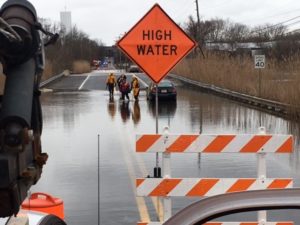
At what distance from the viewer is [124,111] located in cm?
2981

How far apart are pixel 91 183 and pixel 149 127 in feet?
35.7

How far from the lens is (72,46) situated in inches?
4616

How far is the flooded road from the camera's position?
869 centimetres

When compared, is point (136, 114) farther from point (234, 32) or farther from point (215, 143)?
point (234, 32)

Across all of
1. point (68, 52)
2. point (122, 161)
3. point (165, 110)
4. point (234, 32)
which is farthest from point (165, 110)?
point (234, 32)

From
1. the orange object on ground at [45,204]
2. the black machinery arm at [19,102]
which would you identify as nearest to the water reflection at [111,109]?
the orange object on ground at [45,204]

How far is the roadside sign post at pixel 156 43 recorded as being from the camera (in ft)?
28.1

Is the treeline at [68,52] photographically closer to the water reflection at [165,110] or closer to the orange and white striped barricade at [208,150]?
the water reflection at [165,110]

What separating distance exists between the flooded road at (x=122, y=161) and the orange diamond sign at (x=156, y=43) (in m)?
2.14

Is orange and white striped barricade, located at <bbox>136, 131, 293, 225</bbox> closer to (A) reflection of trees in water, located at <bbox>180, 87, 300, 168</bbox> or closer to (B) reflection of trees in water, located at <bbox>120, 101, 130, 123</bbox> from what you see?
(A) reflection of trees in water, located at <bbox>180, 87, 300, 168</bbox>

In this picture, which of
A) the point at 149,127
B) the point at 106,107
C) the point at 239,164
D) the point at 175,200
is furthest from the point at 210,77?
the point at 175,200

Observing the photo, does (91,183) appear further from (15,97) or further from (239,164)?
(15,97)

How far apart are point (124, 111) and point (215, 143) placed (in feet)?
77.3

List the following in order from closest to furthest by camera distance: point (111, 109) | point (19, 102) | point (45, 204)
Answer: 1. point (19, 102)
2. point (45, 204)
3. point (111, 109)
